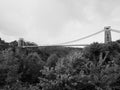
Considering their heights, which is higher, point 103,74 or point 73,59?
point 73,59

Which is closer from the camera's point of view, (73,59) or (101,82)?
(101,82)

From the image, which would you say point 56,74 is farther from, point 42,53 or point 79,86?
point 42,53

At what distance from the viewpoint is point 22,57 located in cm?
1536

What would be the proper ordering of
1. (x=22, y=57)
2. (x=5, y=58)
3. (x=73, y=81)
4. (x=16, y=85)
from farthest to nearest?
1. (x=22, y=57)
2. (x=5, y=58)
3. (x=16, y=85)
4. (x=73, y=81)

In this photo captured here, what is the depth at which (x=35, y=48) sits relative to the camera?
108ft

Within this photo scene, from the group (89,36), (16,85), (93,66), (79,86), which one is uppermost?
(89,36)

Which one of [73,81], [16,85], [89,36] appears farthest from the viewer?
[89,36]

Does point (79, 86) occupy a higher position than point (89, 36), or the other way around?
point (89, 36)

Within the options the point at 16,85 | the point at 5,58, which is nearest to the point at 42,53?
the point at 5,58

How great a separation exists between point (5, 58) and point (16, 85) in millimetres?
2584

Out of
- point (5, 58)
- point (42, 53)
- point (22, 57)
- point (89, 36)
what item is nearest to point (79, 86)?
point (5, 58)

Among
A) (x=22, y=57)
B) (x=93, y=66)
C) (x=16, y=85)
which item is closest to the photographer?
(x=93, y=66)

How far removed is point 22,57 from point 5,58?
364 cm

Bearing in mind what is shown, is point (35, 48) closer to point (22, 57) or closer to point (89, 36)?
point (89, 36)
